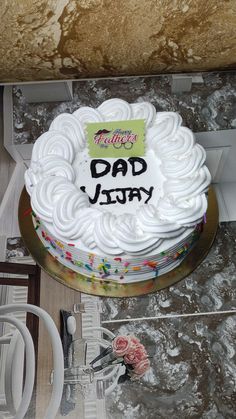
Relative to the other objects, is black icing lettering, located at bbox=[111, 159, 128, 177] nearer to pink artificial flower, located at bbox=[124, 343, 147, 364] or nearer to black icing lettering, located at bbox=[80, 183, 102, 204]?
black icing lettering, located at bbox=[80, 183, 102, 204]

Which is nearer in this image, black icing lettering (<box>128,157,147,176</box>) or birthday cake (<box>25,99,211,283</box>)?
birthday cake (<box>25,99,211,283</box>)

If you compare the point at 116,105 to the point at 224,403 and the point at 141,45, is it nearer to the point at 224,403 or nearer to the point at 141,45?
the point at 141,45

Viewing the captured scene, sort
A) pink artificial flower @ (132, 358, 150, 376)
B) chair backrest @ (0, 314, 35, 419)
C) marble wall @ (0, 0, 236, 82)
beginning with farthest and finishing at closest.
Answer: pink artificial flower @ (132, 358, 150, 376)
chair backrest @ (0, 314, 35, 419)
marble wall @ (0, 0, 236, 82)

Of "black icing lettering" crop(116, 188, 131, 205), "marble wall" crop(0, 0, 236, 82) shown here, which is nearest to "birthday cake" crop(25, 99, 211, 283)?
"black icing lettering" crop(116, 188, 131, 205)

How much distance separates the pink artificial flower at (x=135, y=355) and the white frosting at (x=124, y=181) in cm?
24

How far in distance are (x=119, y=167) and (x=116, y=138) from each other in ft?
0.23

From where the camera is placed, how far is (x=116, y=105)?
1.19m

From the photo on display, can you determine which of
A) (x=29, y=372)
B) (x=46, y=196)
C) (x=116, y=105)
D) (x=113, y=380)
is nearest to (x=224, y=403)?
(x=113, y=380)

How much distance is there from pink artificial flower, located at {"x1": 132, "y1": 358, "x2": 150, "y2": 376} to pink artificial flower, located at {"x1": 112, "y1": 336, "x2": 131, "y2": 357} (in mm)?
42

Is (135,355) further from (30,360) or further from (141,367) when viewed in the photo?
(30,360)

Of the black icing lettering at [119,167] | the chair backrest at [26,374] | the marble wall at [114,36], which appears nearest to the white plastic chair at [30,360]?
the chair backrest at [26,374]

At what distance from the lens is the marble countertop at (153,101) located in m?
1.25

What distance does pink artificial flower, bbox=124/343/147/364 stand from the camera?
1086 millimetres

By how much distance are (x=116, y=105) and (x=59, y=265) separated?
44 cm
